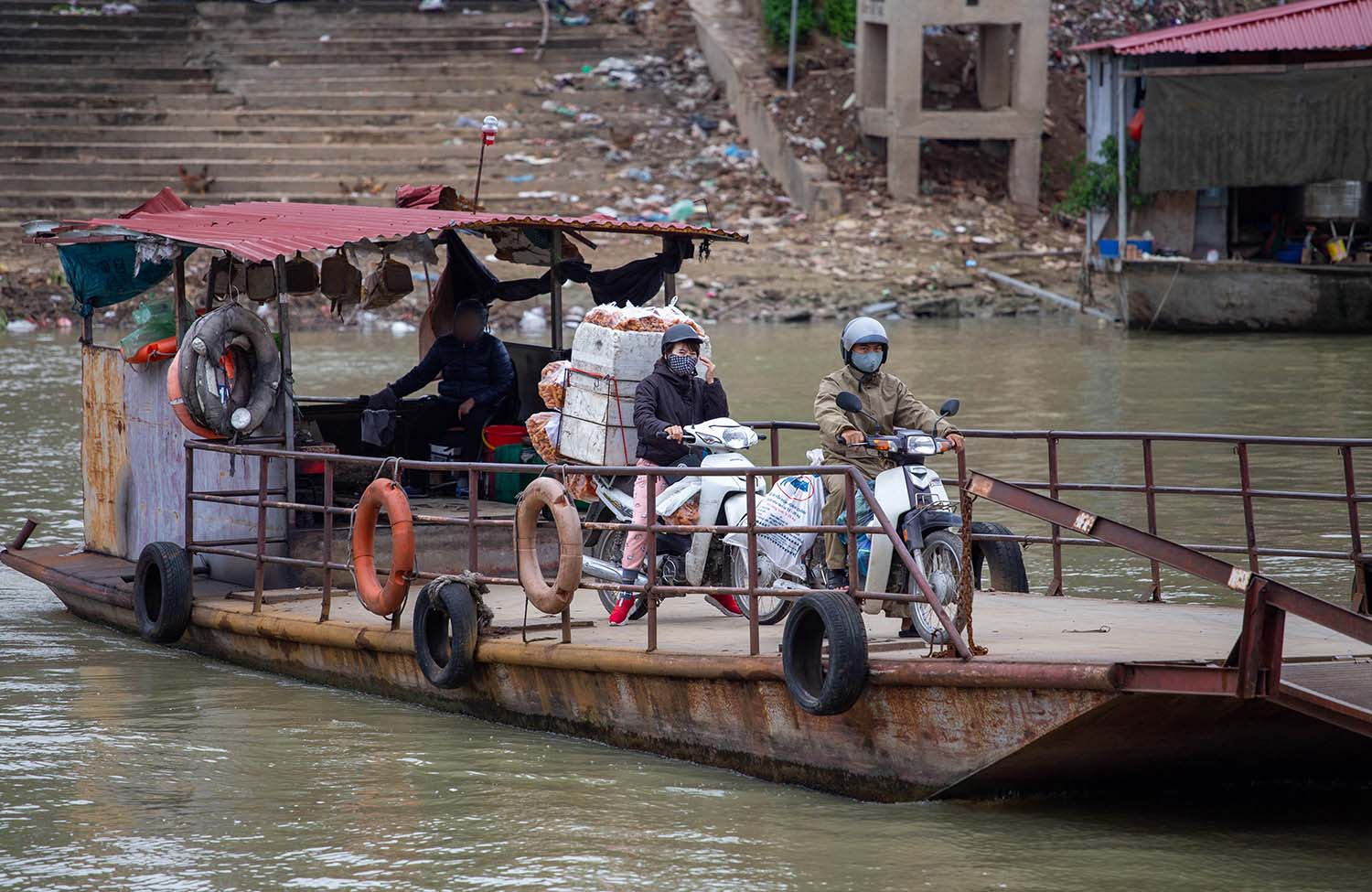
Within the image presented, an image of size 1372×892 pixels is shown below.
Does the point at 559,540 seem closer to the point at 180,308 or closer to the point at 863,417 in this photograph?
the point at 863,417

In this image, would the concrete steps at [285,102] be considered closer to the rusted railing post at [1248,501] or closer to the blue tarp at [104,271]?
the blue tarp at [104,271]

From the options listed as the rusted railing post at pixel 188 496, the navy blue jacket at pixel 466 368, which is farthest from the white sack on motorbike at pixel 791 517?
the navy blue jacket at pixel 466 368

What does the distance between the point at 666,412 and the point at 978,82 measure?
23951 millimetres

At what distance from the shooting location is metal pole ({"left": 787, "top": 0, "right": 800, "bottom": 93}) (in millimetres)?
30594

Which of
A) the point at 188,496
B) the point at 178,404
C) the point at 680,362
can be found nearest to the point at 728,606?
the point at 680,362

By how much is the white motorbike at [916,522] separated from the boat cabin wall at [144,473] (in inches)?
136

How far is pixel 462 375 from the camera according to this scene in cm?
1048

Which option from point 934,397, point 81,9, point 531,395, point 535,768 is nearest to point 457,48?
point 81,9

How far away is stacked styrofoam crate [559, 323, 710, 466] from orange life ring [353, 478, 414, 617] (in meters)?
0.93

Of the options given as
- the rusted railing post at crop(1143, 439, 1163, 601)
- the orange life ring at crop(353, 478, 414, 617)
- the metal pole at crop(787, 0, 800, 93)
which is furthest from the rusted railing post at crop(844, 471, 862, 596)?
the metal pole at crop(787, 0, 800, 93)

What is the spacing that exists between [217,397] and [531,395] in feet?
7.37

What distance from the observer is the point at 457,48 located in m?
31.9

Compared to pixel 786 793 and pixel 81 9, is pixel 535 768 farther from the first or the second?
pixel 81 9

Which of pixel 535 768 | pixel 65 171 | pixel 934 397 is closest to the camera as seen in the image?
pixel 535 768
